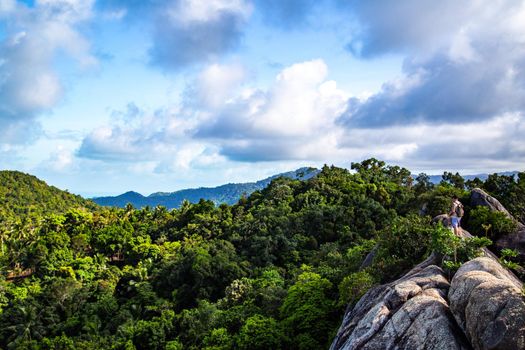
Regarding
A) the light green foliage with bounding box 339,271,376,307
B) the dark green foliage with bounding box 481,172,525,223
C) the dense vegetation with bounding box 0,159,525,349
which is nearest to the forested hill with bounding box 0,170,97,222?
the dense vegetation with bounding box 0,159,525,349

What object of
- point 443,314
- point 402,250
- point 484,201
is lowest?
point 443,314

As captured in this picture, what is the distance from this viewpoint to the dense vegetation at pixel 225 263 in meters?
31.6

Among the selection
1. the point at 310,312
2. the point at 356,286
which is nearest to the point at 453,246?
the point at 356,286

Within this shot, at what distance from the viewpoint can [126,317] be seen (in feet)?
203

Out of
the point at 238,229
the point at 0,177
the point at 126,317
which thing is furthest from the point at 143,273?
Answer: the point at 0,177

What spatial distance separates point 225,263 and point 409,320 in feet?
180

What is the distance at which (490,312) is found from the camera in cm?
1302

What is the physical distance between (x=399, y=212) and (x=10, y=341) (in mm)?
69293

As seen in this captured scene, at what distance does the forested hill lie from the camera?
14038cm

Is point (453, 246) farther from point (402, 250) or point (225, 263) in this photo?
point (225, 263)

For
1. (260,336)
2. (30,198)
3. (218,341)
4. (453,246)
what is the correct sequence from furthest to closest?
(30,198)
(218,341)
(260,336)
(453,246)

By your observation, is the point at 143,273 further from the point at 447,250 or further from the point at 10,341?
the point at 447,250

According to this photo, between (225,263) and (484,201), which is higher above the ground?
(484,201)

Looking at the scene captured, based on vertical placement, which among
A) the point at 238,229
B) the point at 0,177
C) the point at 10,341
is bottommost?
the point at 10,341
